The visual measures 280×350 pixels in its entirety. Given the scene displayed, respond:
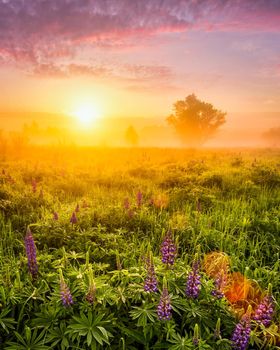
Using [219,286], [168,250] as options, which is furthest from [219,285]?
[168,250]

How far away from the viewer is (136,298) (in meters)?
2.59

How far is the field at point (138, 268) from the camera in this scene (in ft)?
8.00

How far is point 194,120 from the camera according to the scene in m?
46.1

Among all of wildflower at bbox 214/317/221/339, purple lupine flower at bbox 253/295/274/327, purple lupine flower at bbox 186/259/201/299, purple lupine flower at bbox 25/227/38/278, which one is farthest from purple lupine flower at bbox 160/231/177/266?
purple lupine flower at bbox 25/227/38/278

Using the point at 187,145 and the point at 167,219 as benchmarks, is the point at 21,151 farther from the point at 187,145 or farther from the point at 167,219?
the point at 187,145

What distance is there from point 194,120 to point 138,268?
146ft

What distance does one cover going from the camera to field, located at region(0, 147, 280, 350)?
8.00 ft

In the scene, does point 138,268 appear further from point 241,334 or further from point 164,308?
point 241,334

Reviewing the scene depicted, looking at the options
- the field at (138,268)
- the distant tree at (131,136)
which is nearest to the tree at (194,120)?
the distant tree at (131,136)

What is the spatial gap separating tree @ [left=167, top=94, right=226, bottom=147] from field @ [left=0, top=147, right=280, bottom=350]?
36.6 m

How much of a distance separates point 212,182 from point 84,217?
16.6 ft

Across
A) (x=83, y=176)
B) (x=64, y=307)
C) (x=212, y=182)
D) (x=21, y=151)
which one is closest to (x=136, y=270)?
(x=64, y=307)

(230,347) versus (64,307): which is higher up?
(64,307)

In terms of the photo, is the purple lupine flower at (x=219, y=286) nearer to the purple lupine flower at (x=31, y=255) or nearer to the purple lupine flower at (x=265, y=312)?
the purple lupine flower at (x=265, y=312)
